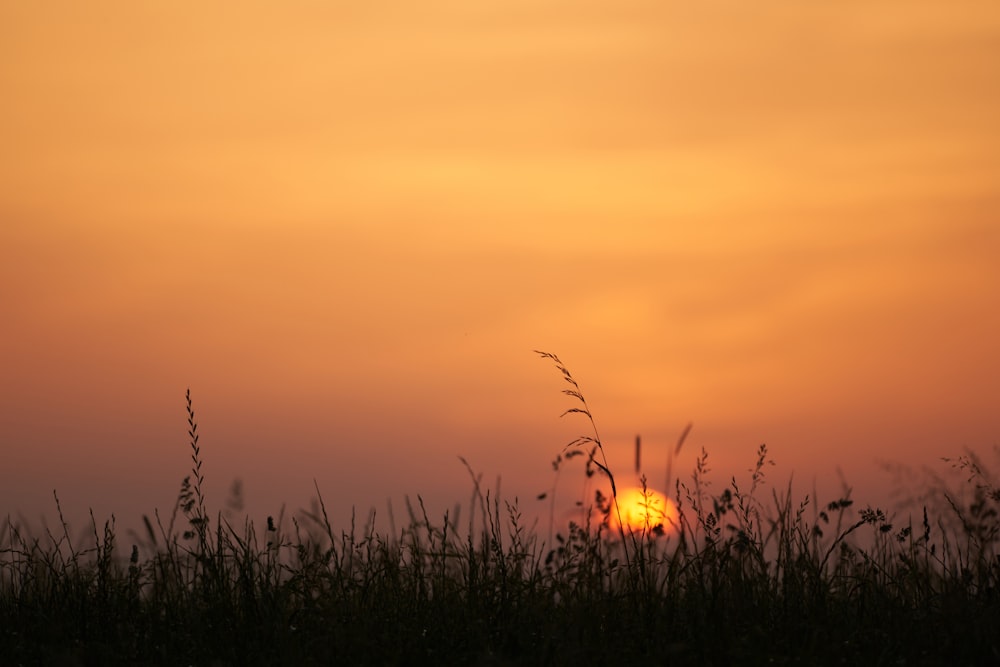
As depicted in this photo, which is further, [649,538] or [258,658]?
[649,538]

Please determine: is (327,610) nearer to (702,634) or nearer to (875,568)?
(702,634)

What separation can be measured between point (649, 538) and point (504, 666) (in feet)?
Answer: 5.16

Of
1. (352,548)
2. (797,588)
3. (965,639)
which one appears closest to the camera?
(965,639)

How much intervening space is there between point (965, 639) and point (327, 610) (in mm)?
2740

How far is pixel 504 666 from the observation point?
4.11m

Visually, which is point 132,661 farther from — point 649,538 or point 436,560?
point 649,538

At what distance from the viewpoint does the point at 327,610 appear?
4.91 metres

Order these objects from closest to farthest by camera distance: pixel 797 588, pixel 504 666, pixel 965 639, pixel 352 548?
1. pixel 504 666
2. pixel 965 639
3. pixel 797 588
4. pixel 352 548

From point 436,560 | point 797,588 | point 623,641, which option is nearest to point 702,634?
point 623,641

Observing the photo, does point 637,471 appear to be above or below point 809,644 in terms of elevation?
above

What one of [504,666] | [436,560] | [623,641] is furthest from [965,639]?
[436,560]

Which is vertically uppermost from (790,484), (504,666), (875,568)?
(790,484)

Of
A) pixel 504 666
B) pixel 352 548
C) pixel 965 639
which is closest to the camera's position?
pixel 504 666

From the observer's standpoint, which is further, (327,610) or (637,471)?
(637,471)
